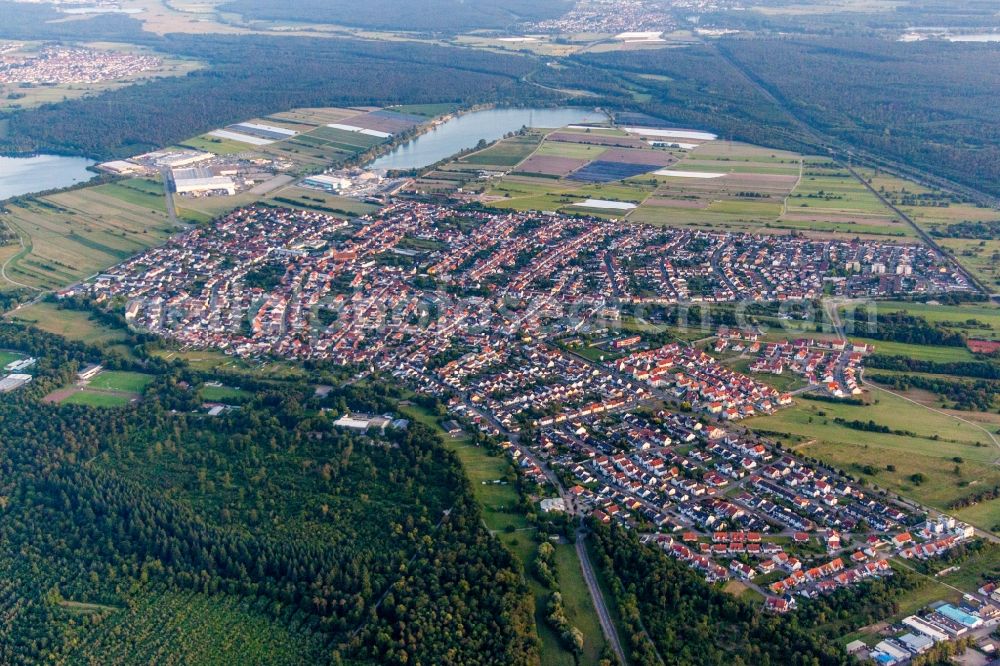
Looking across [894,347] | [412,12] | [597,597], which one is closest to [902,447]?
[894,347]

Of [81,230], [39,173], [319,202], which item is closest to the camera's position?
[81,230]

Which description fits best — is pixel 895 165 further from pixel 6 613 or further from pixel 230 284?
pixel 6 613

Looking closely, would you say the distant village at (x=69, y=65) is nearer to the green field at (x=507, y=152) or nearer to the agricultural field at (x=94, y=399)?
the green field at (x=507, y=152)

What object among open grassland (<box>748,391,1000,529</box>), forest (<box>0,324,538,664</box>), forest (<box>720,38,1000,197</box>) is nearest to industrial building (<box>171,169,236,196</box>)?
forest (<box>0,324,538,664</box>)

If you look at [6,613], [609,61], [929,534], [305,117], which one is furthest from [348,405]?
[609,61]

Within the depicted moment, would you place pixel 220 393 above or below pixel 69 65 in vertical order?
below

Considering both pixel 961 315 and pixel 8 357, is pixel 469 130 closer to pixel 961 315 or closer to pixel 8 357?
pixel 961 315

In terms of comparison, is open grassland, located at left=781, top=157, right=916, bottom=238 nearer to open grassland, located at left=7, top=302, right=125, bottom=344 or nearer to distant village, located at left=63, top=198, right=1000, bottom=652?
distant village, located at left=63, top=198, right=1000, bottom=652
